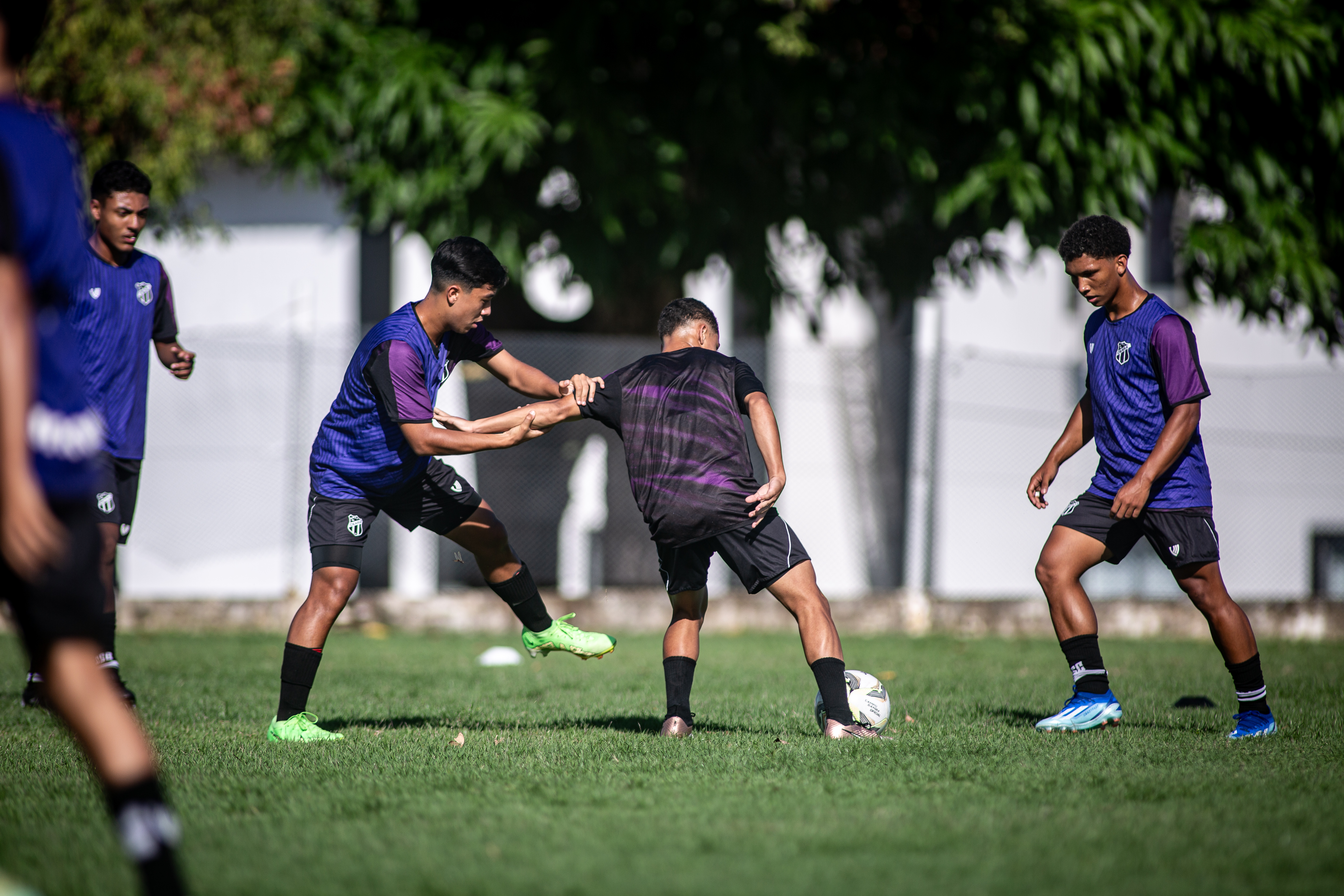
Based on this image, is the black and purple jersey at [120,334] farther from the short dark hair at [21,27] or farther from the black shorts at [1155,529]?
the black shorts at [1155,529]

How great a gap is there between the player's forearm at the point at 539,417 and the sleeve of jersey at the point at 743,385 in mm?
639

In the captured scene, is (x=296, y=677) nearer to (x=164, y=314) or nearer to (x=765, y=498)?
(x=765, y=498)

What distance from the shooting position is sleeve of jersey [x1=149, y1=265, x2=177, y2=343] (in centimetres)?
596

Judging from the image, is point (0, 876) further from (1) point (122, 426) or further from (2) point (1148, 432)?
(2) point (1148, 432)

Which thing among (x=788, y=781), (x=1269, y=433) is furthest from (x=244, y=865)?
(x=1269, y=433)

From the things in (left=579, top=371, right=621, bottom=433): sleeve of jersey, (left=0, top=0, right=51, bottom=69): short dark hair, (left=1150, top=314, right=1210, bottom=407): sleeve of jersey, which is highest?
(left=0, top=0, right=51, bottom=69): short dark hair

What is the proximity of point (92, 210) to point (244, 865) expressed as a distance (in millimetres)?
3815

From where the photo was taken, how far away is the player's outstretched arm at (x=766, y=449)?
4699 mm

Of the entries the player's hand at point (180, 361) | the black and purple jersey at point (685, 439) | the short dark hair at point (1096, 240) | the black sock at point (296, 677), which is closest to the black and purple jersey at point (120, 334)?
the player's hand at point (180, 361)

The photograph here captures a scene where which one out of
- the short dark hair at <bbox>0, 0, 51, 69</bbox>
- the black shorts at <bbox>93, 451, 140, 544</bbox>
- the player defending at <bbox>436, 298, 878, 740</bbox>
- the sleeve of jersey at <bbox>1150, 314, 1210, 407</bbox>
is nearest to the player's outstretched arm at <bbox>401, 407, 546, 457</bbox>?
the player defending at <bbox>436, 298, 878, 740</bbox>

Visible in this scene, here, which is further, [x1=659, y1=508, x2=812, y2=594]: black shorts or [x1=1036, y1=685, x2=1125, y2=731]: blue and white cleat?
[x1=1036, y1=685, x2=1125, y2=731]: blue and white cleat

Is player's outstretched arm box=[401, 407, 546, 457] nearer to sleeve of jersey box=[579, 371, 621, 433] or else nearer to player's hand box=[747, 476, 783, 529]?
sleeve of jersey box=[579, 371, 621, 433]

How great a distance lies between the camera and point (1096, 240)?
16.5ft

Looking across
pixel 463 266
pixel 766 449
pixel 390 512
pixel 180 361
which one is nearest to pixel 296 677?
pixel 390 512
